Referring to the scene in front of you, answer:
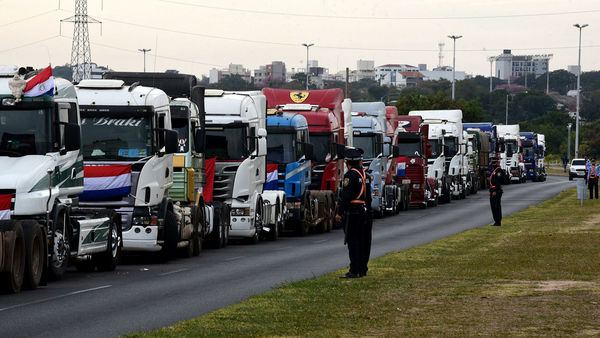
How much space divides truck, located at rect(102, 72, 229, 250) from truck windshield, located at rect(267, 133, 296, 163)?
4793 mm

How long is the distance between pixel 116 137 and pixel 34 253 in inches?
212

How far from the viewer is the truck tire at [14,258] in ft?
54.9

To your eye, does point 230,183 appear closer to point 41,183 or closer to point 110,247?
point 110,247

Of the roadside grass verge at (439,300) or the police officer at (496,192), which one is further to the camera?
the police officer at (496,192)

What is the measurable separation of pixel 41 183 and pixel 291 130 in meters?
15.8

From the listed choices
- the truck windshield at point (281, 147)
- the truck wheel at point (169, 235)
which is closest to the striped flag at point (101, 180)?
the truck wheel at point (169, 235)

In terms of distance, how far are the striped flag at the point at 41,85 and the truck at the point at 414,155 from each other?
31498 millimetres

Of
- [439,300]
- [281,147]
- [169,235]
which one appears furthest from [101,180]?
[281,147]

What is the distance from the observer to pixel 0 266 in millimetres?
16516

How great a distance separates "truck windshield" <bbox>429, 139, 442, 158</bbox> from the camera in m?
55.7

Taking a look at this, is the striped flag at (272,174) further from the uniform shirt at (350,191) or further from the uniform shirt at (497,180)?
the uniform shirt at (350,191)

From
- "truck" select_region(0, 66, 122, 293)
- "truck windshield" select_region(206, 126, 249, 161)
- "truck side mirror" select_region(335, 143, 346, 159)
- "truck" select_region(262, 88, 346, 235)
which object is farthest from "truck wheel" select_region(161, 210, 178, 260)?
"truck side mirror" select_region(335, 143, 346, 159)

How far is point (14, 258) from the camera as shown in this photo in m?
17.0

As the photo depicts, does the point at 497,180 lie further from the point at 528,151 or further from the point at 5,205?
the point at 528,151
